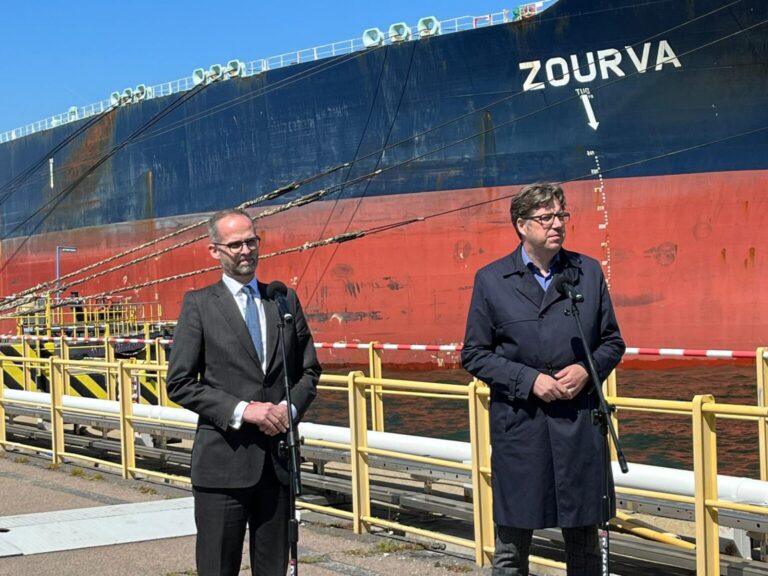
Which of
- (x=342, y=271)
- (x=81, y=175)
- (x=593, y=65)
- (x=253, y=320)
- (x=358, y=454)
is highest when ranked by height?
(x=593, y=65)

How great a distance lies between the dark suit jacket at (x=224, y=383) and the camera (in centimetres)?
295

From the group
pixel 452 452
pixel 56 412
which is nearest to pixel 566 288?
pixel 452 452

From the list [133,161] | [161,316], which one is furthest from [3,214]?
[161,316]

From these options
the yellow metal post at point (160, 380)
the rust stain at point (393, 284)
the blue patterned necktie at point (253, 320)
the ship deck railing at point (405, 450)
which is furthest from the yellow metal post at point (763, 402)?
the rust stain at point (393, 284)

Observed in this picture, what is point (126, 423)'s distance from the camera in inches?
283

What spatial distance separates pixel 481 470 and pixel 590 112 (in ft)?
40.4

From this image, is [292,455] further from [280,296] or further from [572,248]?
[572,248]

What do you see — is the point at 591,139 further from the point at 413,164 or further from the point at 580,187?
the point at 413,164

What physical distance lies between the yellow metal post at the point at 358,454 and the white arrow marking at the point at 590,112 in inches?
457

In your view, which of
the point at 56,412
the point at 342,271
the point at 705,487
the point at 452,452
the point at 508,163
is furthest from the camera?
the point at 342,271

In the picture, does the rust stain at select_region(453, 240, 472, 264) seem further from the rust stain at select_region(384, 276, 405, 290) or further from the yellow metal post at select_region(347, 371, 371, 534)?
the yellow metal post at select_region(347, 371, 371, 534)

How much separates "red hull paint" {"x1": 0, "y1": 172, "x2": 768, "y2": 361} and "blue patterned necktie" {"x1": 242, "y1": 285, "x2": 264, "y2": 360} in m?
12.5

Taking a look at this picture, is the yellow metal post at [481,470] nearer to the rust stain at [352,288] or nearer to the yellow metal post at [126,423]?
the yellow metal post at [126,423]

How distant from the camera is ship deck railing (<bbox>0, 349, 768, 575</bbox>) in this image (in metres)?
3.72
